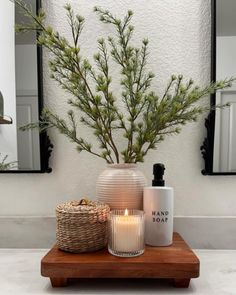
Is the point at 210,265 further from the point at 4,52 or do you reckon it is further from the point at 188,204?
the point at 4,52

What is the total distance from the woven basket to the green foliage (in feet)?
0.59

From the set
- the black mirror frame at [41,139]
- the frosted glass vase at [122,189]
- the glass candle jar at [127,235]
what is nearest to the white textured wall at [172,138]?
the black mirror frame at [41,139]

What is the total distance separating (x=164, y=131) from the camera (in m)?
0.80

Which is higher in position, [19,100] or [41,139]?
[19,100]

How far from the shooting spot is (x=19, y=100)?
0.82m

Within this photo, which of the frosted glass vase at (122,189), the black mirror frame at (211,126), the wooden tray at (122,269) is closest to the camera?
the wooden tray at (122,269)

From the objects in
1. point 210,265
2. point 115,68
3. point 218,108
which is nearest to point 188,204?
point 210,265

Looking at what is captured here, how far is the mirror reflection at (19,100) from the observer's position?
2.65 ft

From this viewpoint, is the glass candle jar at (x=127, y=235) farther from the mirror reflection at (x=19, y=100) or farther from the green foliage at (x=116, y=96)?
the mirror reflection at (x=19, y=100)

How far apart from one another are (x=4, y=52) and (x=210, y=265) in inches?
31.0

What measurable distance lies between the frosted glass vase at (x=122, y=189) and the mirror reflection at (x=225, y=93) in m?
0.26

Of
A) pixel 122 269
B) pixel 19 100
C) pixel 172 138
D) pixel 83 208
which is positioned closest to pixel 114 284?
pixel 122 269

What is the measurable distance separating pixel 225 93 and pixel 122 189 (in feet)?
1.31

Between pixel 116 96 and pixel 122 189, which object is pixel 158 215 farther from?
pixel 116 96
